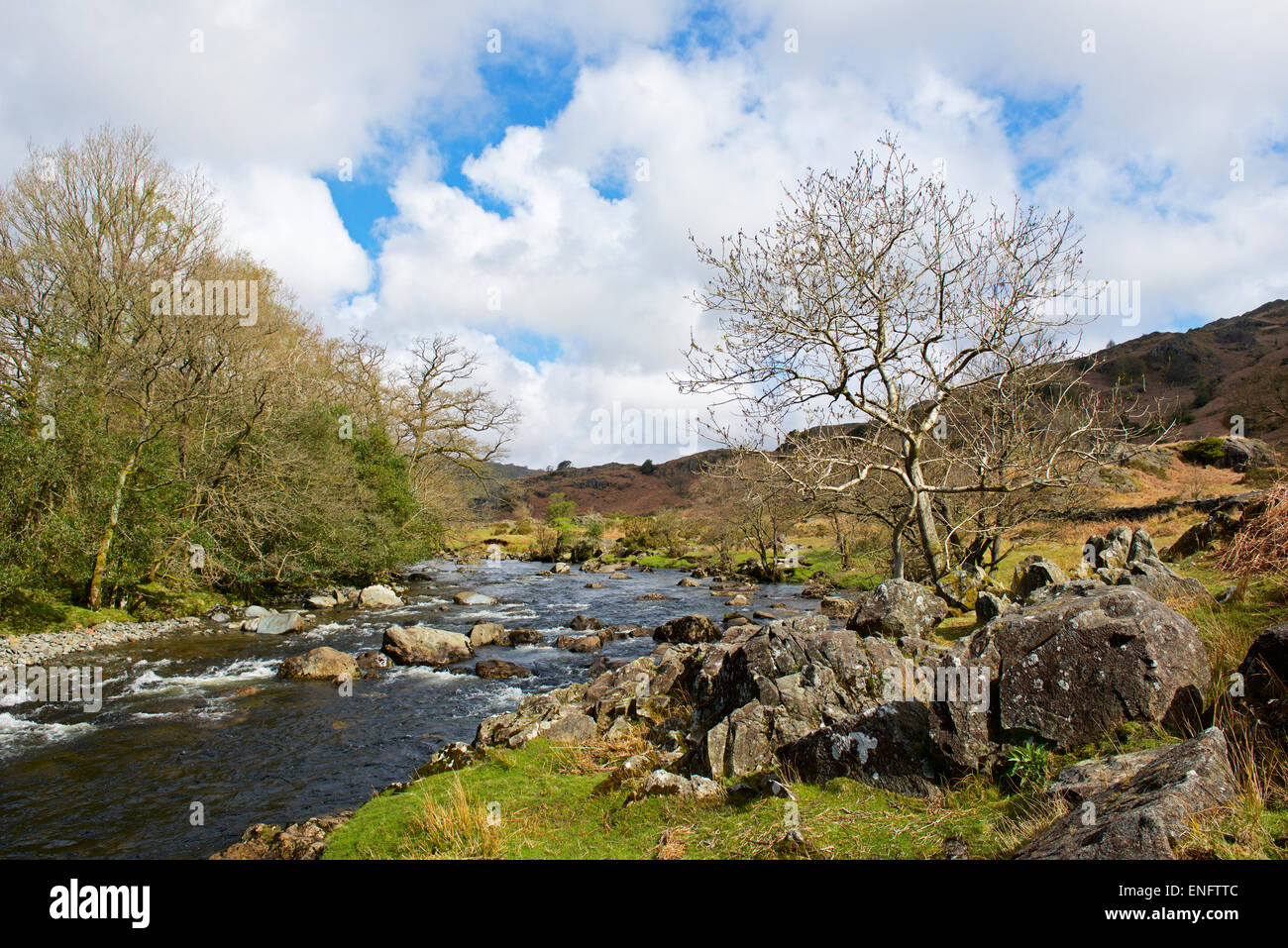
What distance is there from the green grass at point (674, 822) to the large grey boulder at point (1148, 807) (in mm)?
522

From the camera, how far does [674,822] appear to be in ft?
18.9

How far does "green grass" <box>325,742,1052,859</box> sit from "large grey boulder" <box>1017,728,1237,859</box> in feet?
1.71

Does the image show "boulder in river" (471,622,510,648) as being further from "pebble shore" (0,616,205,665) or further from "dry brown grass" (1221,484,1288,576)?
"dry brown grass" (1221,484,1288,576)

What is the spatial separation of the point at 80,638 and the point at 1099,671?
23.4 m

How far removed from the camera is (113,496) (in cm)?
1925

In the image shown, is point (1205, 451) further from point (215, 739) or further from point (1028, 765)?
point (215, 739)

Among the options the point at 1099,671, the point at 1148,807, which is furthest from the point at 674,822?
A: the point at 1099,671

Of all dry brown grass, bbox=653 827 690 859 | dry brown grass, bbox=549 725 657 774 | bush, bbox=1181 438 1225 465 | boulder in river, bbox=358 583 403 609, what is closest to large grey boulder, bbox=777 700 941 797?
dry brown grass, bbox=653 827 690 859

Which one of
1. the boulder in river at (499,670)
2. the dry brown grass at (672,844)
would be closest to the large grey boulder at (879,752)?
the dry brown grass at (672,844)

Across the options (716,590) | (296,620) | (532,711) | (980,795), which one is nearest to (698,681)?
(532,711)

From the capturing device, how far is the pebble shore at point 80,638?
51.3 feet

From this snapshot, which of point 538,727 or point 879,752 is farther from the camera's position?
point 538,727

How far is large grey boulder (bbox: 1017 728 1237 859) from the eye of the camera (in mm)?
3264
